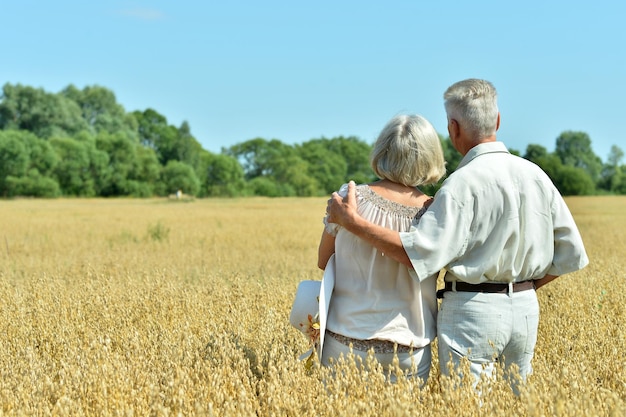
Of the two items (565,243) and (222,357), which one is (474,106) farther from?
(222,357)

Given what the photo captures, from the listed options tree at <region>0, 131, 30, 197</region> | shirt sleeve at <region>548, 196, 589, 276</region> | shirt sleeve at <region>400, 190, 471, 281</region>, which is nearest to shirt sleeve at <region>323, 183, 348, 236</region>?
shirt sleeve at <region>400, 190, 471, 281</region>

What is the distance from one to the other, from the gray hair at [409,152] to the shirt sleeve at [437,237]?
17 centimetres

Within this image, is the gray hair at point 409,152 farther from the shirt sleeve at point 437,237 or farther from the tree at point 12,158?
the tree at point 12,158

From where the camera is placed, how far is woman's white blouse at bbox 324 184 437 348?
3273 millimetres

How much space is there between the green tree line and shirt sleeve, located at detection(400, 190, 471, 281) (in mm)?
42764

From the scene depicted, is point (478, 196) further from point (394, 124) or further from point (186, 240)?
point (186, 240)

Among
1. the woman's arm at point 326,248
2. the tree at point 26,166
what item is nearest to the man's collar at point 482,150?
the woman's arm at point 326,248

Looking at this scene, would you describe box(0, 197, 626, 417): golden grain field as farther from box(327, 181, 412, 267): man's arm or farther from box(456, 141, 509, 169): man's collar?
box(456, 141, 509, 169): man's collar

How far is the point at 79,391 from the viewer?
3.32 m

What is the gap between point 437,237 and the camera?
3107mm

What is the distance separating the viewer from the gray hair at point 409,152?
323 cm

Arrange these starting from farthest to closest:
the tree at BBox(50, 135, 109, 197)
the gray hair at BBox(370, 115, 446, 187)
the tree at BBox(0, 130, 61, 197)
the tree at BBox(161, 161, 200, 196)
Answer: the tree at BBox(161, 161, 200, 196) → the tree at BBox(50, 135, 109, 197) → the tree at BBox(0, 130, 61, 197) → the gray hair at BBox(370, 115, 446, 187)

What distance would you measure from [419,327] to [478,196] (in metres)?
0.65

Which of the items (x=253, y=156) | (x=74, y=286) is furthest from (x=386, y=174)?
(x=253, y=156)
